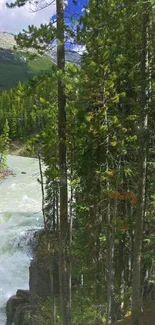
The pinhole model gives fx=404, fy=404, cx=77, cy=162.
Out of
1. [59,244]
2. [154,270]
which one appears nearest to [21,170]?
[154,270]

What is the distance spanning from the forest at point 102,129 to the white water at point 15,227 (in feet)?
9.61

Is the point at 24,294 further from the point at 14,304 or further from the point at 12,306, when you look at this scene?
the point at 12,306

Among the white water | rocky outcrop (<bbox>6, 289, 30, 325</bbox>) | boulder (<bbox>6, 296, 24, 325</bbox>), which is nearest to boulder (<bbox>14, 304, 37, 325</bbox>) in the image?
rocky outcrop (<bbox>6, 289, 30, 325</bbox>)

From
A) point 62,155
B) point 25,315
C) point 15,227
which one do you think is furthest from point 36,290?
point 15,227

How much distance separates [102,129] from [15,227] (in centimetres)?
2606

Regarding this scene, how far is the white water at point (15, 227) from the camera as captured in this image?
98.4ft

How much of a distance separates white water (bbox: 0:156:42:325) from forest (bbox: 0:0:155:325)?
115 inches

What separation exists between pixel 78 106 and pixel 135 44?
2811 mm

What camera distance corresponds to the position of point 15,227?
3756cm

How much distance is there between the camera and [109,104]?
→ 543 inches

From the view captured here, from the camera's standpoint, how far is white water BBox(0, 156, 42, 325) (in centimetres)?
2998

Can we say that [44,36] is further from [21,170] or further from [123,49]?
[21,170]

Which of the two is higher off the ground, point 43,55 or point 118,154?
point 43,55

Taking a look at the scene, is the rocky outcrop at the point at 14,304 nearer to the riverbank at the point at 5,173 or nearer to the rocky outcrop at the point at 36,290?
the rocky outcrop at the point at 36,290
